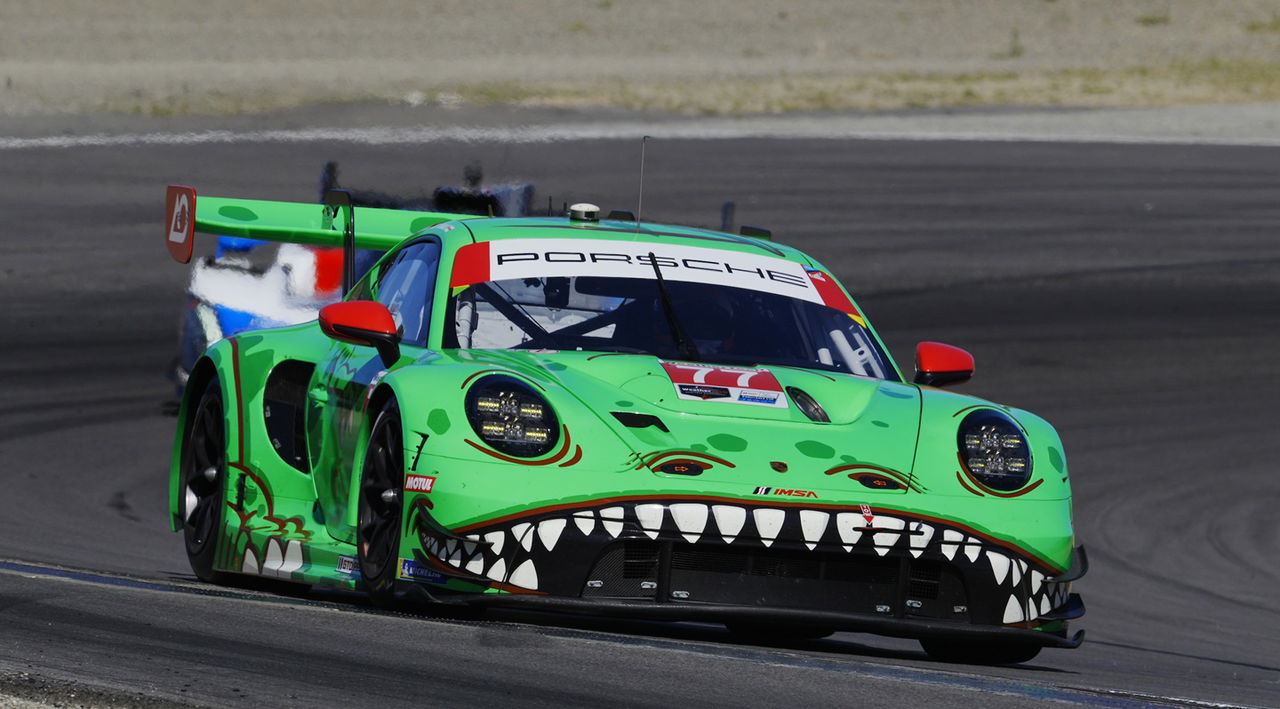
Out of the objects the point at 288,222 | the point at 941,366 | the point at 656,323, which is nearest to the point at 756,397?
the point at 656,323

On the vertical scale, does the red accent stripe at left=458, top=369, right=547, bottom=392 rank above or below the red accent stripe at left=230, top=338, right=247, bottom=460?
above

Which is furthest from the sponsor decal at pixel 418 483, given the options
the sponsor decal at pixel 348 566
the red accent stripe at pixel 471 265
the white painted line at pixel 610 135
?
the white painted line at pixel 610 135

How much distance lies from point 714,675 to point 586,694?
14.4 inches

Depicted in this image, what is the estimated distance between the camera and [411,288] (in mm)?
6902

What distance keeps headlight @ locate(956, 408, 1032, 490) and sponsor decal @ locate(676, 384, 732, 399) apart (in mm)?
660

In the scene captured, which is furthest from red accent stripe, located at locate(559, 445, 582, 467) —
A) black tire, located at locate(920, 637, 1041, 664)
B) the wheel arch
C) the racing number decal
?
the racing number decal

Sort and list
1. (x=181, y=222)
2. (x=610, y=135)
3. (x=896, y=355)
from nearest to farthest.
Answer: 1. (x=181, y=222)
2. (x=896, y=355)
3. (x=610, y=135)

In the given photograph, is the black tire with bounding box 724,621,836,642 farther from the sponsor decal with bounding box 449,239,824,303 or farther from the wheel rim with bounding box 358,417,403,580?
the wheel rim with bounding box 358,417,403,580

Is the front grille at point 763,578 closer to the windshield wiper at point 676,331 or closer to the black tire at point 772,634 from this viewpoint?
the windshield wiper at point 676,331

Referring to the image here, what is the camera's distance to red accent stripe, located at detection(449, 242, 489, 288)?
6.64 metres

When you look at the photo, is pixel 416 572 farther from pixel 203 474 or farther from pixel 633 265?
pixel 203 474

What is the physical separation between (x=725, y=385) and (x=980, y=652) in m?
1.07

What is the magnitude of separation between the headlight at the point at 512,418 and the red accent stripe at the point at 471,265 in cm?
90

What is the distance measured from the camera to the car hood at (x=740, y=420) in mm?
5676
